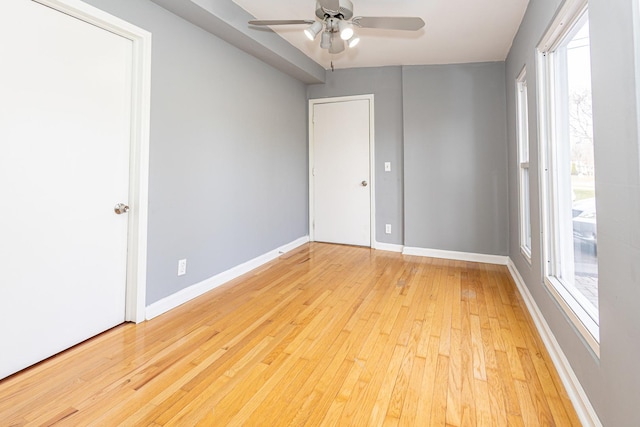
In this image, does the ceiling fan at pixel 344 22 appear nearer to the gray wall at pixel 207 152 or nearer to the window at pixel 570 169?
the gray wall at pixel 207 152

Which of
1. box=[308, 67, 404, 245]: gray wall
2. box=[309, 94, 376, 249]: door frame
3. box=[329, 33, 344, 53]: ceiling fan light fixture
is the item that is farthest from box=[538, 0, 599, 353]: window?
box=[309, 94, 376, 249]: door frame

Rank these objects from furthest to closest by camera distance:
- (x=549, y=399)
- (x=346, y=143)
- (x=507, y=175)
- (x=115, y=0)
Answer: (x=346, y=143) → (x=507, y=175) → (x=115, y=0) → (x=549, y=399)

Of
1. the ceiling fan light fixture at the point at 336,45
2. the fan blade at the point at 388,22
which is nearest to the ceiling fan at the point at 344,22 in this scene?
the fan blade at the point at 388,22

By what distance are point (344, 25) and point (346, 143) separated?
2196 millimetres

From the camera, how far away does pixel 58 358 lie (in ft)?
5.72

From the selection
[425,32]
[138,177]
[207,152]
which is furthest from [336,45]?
[138,177]

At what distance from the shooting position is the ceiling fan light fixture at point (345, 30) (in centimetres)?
213

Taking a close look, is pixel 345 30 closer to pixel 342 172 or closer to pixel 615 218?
pixel 615 218

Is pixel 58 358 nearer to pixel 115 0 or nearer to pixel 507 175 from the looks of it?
pixel 115 0

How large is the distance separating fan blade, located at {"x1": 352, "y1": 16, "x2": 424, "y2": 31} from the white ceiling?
0.44 m

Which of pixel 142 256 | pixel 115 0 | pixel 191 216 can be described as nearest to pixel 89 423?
pixel 142 256

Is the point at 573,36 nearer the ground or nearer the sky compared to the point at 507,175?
nearer the sky

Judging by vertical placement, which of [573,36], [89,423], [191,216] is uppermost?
[573,36]

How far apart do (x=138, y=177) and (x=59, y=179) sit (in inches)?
17.5
